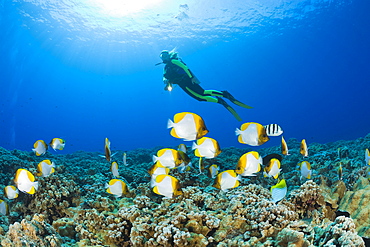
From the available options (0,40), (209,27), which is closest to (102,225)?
(209,27)

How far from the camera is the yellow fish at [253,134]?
3479 mm

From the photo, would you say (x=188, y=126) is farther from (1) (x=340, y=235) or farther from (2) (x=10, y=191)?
(2) (x=10, y=191)

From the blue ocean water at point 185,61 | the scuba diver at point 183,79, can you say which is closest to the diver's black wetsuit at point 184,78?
the scuba diver at point 183,79

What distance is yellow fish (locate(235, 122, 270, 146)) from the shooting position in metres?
3.48

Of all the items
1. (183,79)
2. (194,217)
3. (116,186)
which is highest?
(183,79)

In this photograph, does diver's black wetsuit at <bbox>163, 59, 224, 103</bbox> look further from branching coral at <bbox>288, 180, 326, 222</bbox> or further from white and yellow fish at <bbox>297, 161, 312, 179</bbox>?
branching coral at <bbox>288, 180, 326, 222</bbox>

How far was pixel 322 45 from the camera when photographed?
6488cm

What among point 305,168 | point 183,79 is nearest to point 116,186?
point 305,168

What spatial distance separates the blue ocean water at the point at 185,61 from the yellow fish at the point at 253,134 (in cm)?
2547

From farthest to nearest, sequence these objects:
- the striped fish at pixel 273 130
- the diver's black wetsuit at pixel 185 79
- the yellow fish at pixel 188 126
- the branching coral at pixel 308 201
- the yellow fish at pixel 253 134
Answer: the diver's black wetsuit at pixel 185 79, the branching coral at pixel 308 201, the striped fish at pixel 273 130, the yellow fish at pixel 253 134, the yellow fish at pixel 188 126

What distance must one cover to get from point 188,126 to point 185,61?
6359 cm

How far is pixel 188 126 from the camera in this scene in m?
3.03

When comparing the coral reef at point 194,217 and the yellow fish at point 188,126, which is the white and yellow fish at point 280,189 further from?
the yellow fish at point 188,126

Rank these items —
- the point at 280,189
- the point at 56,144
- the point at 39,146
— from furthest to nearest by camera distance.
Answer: the point at 56,144
the point at 39,146
the point at 280,189
